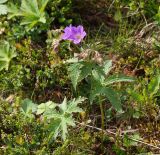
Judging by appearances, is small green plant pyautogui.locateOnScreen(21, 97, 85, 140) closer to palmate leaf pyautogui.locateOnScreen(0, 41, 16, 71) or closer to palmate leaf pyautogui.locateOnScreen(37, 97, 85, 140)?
palmate leaf pyautogui.locateOnScreen(37, 97, 85, 140)

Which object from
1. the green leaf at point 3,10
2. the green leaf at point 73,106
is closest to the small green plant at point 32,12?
the green leaf at point 3,10

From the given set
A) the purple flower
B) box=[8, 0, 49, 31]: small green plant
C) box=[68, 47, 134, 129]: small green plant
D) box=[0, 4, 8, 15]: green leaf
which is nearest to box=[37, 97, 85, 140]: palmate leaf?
box=[68, 47, 134, 129]: small green plant

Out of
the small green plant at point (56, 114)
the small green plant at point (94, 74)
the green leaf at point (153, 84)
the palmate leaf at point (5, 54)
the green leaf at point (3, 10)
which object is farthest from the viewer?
the green leaf at point (3, 10)

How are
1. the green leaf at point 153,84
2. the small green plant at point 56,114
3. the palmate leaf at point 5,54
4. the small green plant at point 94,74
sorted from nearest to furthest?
the small green plant at point 94,74 → the small green plant at point 56,114 → the green leaf at point 153,84 → the palmate leaf at point 5,54

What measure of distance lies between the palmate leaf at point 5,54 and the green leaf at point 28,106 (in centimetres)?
33

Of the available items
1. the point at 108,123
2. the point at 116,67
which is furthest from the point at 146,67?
the point at 108,123

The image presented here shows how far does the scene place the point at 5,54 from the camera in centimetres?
303

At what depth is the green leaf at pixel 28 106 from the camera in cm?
272

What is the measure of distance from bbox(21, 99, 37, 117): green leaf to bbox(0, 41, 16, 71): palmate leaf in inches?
12.9

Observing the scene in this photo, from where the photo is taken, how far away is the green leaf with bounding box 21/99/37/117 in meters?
2.72

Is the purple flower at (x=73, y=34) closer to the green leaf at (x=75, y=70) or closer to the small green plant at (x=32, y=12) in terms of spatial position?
the green leaf at (x=75, y=70)

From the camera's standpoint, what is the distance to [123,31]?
3139 millimetres

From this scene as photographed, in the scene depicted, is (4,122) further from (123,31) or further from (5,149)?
(123,31)

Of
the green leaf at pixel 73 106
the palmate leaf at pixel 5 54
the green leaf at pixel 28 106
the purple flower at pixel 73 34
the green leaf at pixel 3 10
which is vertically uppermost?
the green leaf at pixel 3 10
